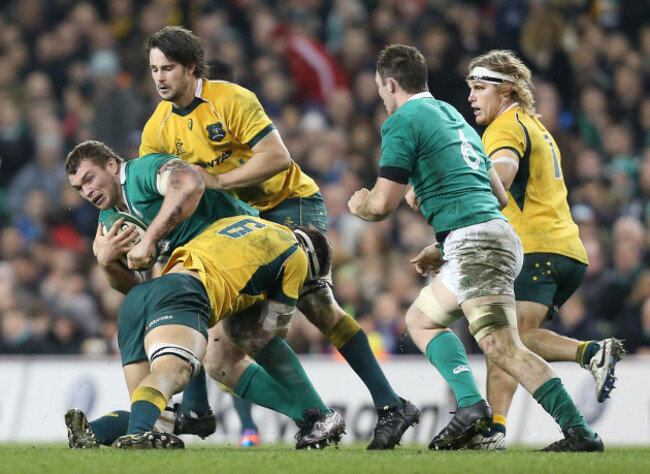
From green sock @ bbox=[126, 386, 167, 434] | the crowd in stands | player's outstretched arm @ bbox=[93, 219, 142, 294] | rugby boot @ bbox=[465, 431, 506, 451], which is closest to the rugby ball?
player's outstretched arm @ bbox=[93, 219, 142, 294]

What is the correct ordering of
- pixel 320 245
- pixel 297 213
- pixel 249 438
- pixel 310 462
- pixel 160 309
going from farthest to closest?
pixel 249 438 → pixel 297 213 → pixel 320 245 → pixel 160 309 → pixel 310 462

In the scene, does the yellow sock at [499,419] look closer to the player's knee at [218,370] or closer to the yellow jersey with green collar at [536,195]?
the yellow jersey with green collar at [536,195]

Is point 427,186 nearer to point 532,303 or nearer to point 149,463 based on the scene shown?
point 532,303

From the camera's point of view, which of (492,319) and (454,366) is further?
(454,366)

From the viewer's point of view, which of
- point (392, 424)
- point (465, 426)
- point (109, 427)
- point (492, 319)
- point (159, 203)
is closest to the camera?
point (492, 319)

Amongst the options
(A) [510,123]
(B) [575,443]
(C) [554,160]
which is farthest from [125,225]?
(B) [575,443]

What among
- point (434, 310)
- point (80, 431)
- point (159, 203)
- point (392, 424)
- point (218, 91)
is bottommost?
point (80, 431)

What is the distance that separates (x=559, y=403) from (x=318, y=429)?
130cm

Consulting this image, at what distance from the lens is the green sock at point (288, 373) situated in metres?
6.12

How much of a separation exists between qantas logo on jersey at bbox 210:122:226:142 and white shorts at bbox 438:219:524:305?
5.18 ft

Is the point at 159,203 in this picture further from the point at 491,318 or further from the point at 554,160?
the point at 554,160

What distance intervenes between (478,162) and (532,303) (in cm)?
100

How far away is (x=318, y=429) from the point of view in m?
6.04

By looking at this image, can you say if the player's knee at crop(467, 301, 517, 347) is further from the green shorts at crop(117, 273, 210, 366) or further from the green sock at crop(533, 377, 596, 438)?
the green shorts at crop(117, 273, 210, 366)
